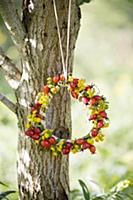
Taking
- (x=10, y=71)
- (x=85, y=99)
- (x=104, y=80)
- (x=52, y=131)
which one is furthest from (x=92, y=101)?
(x=104, y=80)

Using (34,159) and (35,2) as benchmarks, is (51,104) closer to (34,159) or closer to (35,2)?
(34,159)

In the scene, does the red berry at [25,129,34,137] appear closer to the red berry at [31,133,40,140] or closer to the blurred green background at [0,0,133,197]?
the red berry at [31,133,40,140]

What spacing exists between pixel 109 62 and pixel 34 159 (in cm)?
184

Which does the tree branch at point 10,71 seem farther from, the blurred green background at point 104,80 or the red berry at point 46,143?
the blurred green background at point 104,80

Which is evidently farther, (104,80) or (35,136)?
(104,80)

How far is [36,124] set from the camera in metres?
1.29

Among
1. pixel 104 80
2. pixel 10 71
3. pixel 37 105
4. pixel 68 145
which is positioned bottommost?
pixel 68 145

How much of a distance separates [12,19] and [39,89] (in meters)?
0.20

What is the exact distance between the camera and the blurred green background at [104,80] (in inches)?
108

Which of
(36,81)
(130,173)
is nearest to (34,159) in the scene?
(36,81)

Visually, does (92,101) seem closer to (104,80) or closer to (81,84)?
(81,84)

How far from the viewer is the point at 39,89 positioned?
52.4 inches

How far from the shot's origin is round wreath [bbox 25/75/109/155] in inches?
49.9

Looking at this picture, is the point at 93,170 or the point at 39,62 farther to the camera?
the point at 93,170
